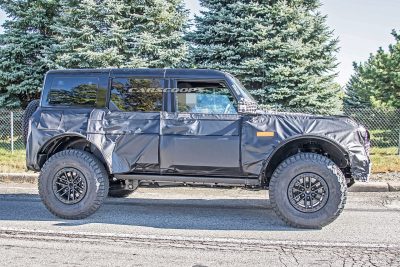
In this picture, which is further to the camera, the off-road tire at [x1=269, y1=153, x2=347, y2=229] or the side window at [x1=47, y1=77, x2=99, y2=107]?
the side window at [x1=47, y1=77, x2=99, y2=107]

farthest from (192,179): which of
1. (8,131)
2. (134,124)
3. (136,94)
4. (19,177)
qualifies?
(8,131)

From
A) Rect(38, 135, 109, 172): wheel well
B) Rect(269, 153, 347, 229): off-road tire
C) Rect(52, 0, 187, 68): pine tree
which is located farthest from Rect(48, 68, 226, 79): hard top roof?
Rect(52, 0, 187, 68): pine tree

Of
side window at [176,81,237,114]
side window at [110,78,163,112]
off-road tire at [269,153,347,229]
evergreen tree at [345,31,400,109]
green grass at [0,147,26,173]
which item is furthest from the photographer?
evergreen tree at [345,31,400,109]

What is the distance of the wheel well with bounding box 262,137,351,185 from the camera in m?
5.36

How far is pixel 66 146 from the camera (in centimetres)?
610

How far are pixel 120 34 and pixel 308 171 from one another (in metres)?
12.2

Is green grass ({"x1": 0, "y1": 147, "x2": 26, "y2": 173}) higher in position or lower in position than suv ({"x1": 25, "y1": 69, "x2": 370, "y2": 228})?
lower

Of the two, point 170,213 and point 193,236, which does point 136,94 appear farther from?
point 193,236

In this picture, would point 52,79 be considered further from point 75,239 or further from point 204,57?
point 204,57

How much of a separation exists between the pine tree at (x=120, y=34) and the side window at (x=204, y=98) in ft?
32.4

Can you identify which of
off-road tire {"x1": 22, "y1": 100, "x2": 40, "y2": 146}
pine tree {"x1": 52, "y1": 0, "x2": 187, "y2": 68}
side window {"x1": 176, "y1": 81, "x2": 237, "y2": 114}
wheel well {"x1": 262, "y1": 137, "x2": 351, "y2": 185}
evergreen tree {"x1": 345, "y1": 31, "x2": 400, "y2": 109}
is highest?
pine tree {"x1": 52, "y1": 0, "x2": 187, "y2": 68}

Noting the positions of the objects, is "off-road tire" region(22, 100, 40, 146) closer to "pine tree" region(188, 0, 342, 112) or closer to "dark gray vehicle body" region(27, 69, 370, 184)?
"dark gray vehicle body" region(27, 69, 370, 184)

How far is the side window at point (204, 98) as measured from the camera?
5.59 metres

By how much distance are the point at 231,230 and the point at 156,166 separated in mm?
1283
